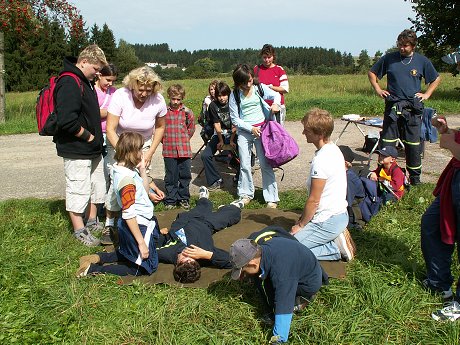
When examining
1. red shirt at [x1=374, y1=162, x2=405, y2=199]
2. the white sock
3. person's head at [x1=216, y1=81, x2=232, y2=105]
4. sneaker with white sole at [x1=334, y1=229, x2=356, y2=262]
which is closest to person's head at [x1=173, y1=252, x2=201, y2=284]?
the white sock

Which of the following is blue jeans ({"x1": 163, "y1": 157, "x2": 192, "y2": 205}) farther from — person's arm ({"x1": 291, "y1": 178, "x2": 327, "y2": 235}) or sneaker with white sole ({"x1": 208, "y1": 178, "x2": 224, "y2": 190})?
person's arm ({"x1": 291, "y1": 178, "x2": 327, "y2": 235})

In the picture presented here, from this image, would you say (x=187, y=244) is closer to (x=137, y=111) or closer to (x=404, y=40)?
(x=137, y=111)

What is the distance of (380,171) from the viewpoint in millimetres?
6047

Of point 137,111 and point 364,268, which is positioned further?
point 137,111

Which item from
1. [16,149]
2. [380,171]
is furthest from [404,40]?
[16,149]

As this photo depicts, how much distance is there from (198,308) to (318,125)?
75.4 inches

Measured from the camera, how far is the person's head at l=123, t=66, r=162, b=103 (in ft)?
16.0

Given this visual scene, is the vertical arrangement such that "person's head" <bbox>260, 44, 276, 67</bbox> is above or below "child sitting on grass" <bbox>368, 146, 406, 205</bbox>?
above

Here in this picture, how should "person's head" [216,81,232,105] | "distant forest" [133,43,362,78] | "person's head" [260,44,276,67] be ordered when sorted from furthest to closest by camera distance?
1. "distant forest" [133,43,362,78]
2. "person's head" [260,44,276,67]
3. "person's head" [216,81,232,105]

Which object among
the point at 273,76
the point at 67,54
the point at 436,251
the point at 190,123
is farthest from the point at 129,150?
the point at 67,54

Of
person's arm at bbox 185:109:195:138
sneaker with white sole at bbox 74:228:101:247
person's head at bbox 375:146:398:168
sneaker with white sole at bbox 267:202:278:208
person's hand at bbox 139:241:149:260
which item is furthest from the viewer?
person's arm at bbox 185:109:195:138

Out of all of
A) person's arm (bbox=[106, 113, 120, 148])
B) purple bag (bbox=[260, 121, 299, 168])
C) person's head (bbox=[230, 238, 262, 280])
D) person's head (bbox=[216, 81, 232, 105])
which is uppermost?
person's head (bbox=[216, 81, 232, 105])

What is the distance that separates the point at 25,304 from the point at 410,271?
3314mm

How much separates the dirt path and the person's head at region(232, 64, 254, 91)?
77.5 inches
